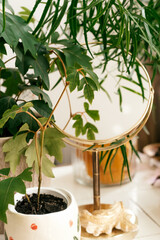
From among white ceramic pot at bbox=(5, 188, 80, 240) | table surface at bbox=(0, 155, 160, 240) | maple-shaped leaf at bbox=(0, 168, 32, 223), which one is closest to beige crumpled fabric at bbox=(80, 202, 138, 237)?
table surface at bbox=(0, 155, 160, 240)

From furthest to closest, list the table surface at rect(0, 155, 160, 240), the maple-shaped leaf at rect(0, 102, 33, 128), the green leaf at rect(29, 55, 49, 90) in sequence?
the table surface at rect(0, 155, 160, 240) → the green leaf at rect(29, 55, 49, 90) → the maple-shaped leaf at rect(0, 102, 33, 128)

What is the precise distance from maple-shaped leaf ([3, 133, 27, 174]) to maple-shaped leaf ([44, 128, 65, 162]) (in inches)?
1.7

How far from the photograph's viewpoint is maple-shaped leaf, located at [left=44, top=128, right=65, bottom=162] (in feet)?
2.02

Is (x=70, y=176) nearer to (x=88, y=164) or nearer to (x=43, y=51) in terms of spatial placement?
(x=88, y=164)

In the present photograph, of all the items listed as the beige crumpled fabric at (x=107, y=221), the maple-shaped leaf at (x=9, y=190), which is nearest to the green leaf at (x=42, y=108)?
the maple-shaped leaf at (x=9, y=190)

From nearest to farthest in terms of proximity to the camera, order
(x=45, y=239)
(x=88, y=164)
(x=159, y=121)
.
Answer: (x=45, y=239) < (x=88, y=164) < (x=159, y=121)

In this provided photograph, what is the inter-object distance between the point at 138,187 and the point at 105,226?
286 mm

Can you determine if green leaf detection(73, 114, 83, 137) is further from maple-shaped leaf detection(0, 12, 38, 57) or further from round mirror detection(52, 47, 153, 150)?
maple-shaped leaf detection(0, 12, 38, 57)

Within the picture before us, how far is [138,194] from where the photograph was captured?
0.90 metres

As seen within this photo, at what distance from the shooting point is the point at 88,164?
2.99 ft

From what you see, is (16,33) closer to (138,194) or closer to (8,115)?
(8,115)

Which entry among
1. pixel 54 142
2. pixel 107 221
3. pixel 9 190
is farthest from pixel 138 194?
pixel 9 190

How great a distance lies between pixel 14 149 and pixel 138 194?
16.8 inches

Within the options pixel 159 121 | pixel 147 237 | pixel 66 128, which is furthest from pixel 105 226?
pixel 159 121
